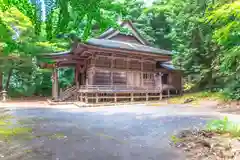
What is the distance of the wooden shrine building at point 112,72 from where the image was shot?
609 inches

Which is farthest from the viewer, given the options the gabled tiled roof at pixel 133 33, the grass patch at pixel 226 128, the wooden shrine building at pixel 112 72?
the gabled tiled roof at pixel 133 33

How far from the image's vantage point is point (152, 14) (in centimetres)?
2792

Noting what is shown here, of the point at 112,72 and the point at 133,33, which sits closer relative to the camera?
the point at 112,72

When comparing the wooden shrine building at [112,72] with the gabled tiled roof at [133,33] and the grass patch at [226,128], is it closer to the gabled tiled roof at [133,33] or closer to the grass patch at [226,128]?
the gabled tiled roof at [133,33]

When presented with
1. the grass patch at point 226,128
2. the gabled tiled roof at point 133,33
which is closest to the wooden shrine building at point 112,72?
the gabled tiled roof at point 133,33

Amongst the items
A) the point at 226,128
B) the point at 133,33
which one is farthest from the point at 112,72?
the point at 226,128

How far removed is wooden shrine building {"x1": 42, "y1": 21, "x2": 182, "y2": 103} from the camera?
15.5 m

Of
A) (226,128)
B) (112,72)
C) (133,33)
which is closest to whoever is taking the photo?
(226,128)

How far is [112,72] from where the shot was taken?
1688 cm

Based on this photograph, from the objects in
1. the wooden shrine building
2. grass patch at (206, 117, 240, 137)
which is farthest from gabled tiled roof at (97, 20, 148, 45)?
grass patch at (206, 117, 240, 137)

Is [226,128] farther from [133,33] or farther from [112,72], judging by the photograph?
[133,33]

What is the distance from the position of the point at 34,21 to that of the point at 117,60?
52.9 feet

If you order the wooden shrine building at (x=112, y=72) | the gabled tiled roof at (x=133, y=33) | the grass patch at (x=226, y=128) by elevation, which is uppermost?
the gabled tiled roof at (x=133, y=33)

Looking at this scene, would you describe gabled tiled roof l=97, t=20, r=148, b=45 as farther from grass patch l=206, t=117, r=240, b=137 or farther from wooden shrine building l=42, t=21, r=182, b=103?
grass patch l=206, t=117, r=240, b=137
